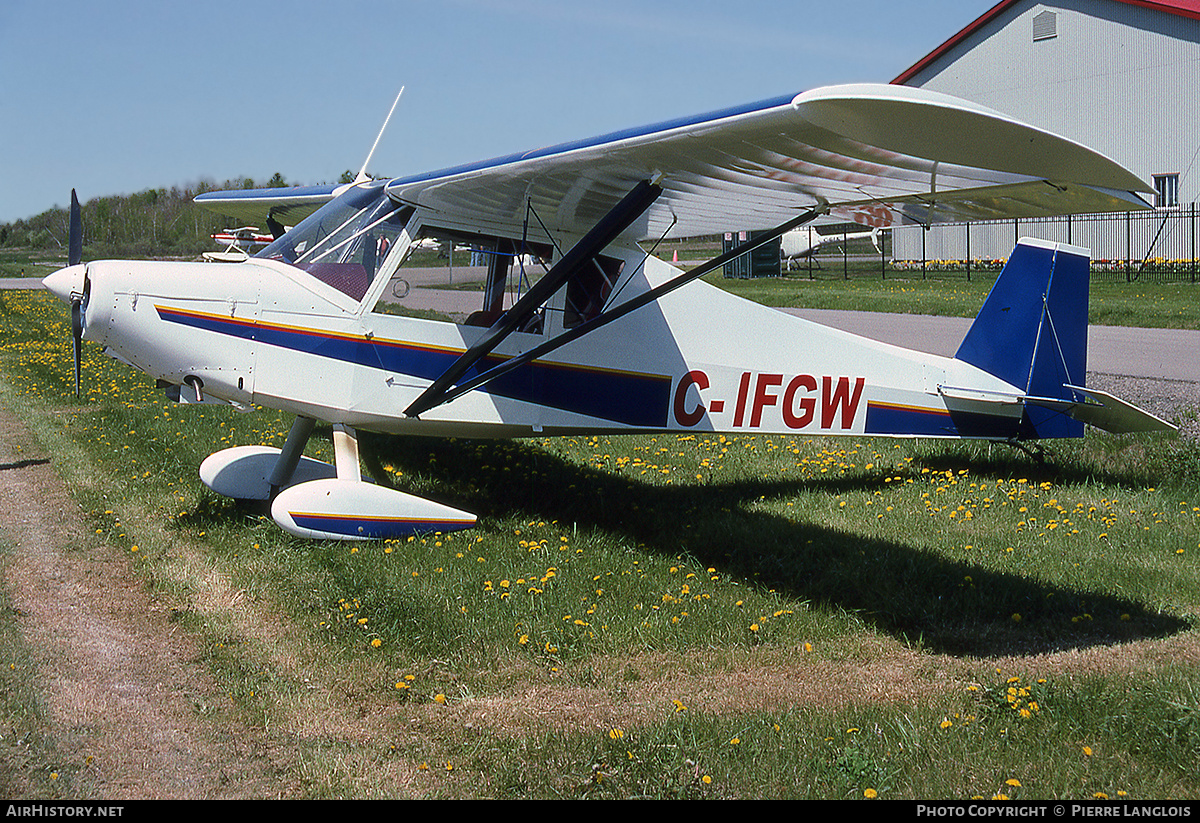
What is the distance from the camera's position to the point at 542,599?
5.23 metres

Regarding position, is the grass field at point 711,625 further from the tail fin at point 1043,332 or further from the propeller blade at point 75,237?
the propeller blade at point 75,237

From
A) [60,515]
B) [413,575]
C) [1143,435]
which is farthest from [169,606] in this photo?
[1143,435]

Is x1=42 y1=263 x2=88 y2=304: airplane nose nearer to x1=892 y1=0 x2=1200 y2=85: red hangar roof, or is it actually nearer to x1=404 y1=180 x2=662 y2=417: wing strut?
x1=404 y1=180 x2=662 y2=417: wing strut

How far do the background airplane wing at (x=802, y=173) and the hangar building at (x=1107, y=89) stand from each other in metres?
26.1

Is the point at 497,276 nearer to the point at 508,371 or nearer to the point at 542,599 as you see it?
the point at 508,371

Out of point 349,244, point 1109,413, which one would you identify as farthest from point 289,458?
point 1109,413

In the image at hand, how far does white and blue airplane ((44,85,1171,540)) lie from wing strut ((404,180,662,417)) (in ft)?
0.05

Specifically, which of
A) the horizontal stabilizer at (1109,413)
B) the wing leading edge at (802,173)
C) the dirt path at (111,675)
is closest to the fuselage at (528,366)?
the horizontal stabilizer at (1109,413)

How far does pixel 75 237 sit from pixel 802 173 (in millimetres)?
5740

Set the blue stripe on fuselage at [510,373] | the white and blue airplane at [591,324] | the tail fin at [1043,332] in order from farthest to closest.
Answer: the tail fin at [1043,332] → the blue stripe on fuselage at [510,373] → the white and blue airplane at [591,324]

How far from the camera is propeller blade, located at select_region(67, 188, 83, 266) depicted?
7.26 meters

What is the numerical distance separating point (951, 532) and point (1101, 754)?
3.03m

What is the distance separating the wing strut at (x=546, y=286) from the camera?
530 centimetres

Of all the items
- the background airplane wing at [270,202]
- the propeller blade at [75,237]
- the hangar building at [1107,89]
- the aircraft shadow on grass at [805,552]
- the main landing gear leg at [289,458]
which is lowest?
the aircraft shadow on grass at [805,552]
